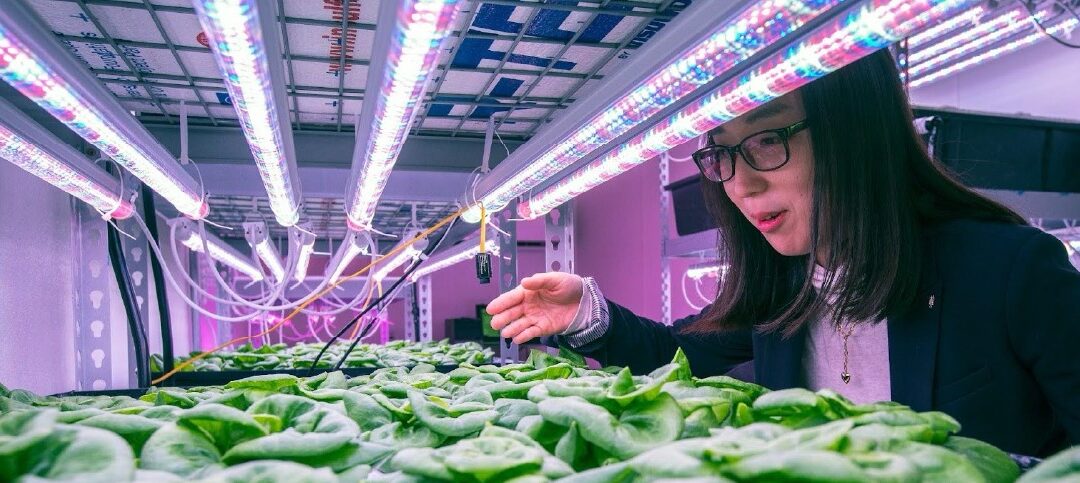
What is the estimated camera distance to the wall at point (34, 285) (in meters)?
1.84

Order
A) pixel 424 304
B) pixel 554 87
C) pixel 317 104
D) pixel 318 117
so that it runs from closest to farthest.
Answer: pixel 554 87, pixel 317 104, pixel 318 117, pixel 424 304

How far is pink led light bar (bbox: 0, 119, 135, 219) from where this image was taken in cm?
115

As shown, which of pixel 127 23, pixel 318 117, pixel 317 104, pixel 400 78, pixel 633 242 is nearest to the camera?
pixel 400 78

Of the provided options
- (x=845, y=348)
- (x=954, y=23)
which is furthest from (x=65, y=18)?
(x=954, y=23)

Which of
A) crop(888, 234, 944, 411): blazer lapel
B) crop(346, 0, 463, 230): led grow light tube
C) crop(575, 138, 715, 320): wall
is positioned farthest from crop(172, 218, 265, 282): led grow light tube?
crop(575, 138, 715, 320): wall

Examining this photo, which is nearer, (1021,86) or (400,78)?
(400,78)

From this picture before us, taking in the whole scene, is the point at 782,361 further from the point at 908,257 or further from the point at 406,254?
the point at 406,254

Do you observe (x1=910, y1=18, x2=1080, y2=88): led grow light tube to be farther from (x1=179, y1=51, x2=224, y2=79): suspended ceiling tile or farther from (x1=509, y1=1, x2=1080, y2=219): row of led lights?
(x1=179, y1=51, x2=224, y2=79): suspended ceiling tile

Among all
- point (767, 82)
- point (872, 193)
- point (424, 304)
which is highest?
point (767, 82)

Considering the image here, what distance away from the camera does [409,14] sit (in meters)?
0.76

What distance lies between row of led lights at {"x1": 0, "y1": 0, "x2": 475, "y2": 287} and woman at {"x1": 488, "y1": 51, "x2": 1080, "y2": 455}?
25.4 inches

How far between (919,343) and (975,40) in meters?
1.95

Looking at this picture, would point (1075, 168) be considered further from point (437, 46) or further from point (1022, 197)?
point (437, 46)

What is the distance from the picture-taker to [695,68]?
90 cm
